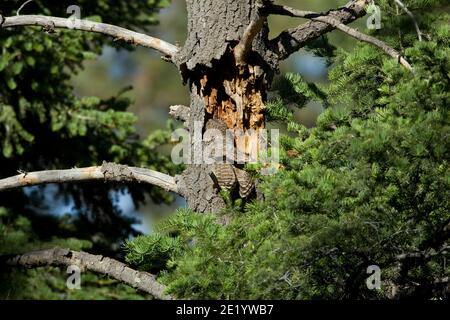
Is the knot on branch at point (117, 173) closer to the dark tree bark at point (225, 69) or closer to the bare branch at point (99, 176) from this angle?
the bare branch at point (99, 176)

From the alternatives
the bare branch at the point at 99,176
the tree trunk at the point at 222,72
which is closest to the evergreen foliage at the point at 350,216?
the tree trunk at the point at 222,72

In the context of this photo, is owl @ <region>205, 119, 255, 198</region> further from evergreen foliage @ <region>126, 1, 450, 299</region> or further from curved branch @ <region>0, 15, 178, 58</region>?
curved branch @ <region>0, 15, 178, 58</region>

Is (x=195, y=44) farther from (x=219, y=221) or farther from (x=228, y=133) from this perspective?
(x=219, y=221)

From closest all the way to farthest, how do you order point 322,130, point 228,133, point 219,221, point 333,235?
point 333,235, point 322,130, point 219,221, point 228,133

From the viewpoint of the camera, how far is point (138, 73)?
26172mm

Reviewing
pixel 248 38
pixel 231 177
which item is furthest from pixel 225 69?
pixel 231 177

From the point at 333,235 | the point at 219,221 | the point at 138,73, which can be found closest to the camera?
the point at 333,235

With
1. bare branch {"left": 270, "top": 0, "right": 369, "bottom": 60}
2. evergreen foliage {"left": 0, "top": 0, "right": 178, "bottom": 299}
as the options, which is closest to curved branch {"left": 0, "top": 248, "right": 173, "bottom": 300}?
bare branch {"left": 270, "top": 0, "right": 369, "bottom": 60}

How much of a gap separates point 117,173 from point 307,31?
152 centimetres

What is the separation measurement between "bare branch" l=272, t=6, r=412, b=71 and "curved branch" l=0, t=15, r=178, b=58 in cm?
83

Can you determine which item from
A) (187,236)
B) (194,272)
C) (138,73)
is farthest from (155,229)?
(138,73)

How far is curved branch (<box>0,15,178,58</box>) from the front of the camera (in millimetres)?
6770

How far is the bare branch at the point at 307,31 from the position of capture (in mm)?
6719
